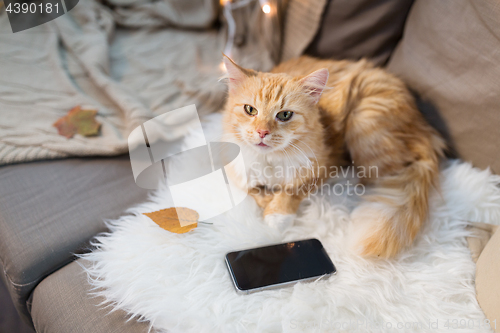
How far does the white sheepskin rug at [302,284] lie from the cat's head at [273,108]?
22cm

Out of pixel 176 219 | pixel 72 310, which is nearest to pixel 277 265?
pixel 176 219

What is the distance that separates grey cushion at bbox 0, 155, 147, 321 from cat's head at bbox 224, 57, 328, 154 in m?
0.45

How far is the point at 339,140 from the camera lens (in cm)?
114

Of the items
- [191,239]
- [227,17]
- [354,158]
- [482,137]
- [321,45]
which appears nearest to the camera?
[191,239]

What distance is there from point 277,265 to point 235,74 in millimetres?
561

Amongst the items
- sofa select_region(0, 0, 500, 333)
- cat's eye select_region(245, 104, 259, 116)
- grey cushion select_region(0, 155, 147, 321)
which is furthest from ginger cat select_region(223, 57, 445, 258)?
grey cushion select_region(0, 155, 147, 321)

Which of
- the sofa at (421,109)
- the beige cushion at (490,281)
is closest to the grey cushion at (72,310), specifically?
the sofa at (421,109)

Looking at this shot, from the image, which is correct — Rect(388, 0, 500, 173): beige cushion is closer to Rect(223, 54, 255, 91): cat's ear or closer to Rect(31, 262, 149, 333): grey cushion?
Rect(223, 54, 255, 91): cat's ear

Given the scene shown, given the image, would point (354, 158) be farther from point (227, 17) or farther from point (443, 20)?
point (227, 17)

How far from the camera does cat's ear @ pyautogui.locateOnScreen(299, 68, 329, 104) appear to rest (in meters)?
0.86

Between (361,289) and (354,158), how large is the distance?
1.62ft

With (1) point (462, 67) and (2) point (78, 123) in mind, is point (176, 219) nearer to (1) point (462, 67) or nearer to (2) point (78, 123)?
(2) point (78, 123)

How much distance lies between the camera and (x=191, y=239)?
2.90ft

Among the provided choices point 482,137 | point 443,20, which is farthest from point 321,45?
point 482,137
